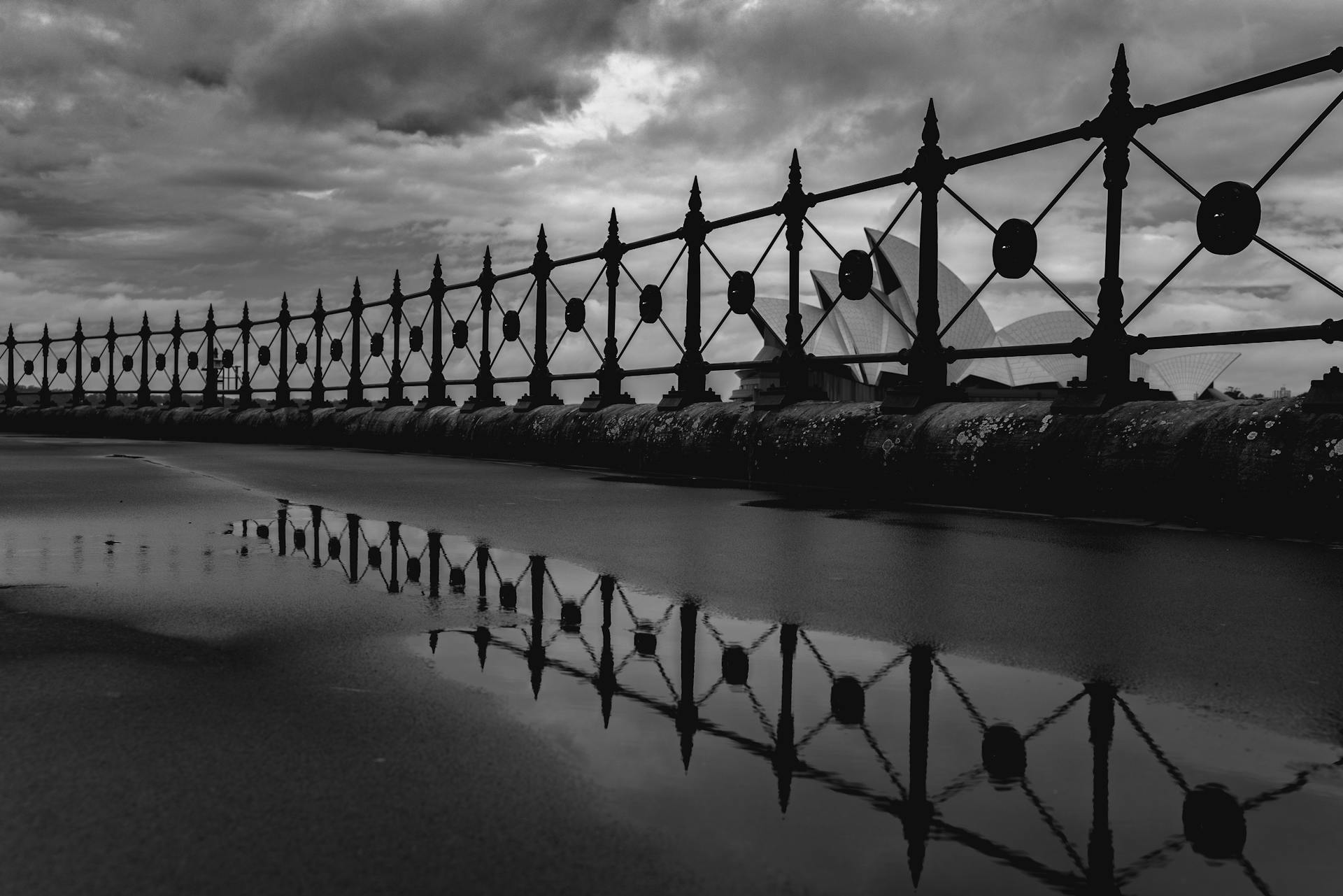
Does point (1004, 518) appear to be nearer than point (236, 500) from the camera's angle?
Yes

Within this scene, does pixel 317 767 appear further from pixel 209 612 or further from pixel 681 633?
pixel 209 612

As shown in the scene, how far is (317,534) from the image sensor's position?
5426 millimetres

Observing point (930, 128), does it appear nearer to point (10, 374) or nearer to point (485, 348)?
point (485, 348)

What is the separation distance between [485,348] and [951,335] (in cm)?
3521

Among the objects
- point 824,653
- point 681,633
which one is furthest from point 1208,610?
point 681,633

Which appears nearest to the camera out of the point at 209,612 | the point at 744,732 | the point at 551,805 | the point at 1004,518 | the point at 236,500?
the point at 551,805

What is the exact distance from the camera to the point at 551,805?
1671 mm

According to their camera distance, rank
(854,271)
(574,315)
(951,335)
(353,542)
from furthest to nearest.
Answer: (951,335)
(574,315)
(854,271)
(353,542)

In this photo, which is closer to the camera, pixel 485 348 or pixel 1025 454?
pixel 1025 454

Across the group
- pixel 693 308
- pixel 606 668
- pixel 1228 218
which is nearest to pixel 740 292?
pixel 693 308

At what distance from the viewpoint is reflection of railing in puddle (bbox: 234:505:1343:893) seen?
155 centimetres

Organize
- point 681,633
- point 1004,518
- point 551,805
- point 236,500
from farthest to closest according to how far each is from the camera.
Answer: point 236,500, point 1004,518, point 681,633, point 551,805

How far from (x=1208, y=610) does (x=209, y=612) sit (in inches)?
130

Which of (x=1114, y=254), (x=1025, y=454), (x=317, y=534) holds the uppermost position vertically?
(x=1114, y=254)
